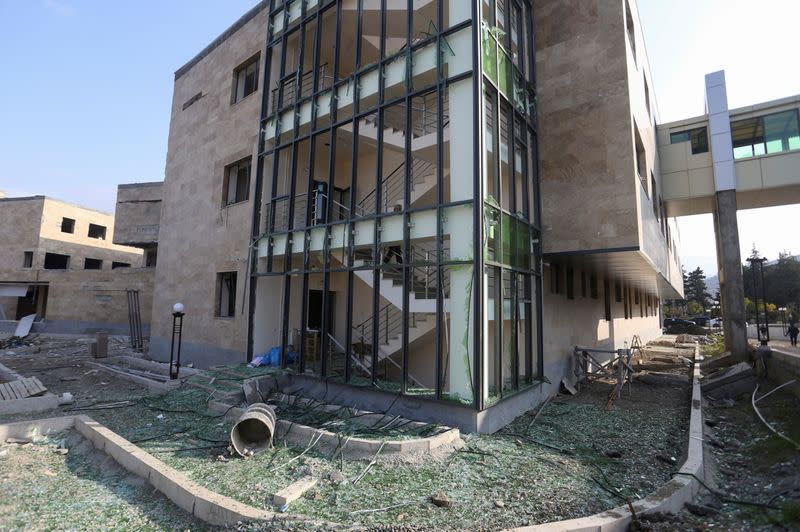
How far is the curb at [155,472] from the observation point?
487 centimetres

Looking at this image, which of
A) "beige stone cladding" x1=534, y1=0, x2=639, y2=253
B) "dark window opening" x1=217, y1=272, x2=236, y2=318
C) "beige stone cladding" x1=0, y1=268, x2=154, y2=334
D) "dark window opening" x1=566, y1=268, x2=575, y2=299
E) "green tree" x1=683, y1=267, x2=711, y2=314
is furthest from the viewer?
"green tree" x1=683, y1=267, x2=711, y2=314

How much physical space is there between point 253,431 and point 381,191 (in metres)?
6.23

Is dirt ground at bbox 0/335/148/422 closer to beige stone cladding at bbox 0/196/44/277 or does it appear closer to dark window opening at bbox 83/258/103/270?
beige stone cladding at bbox 0/196/44/277

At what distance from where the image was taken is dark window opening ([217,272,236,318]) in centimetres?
1505

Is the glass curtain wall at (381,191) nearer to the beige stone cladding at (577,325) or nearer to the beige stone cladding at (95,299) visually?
the beige stone cladding at (577,325)

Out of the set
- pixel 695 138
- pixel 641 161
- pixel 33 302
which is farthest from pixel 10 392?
pixel 33 302

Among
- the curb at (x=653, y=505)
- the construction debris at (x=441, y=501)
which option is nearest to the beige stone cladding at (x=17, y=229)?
the construction debris at (x=441, y=501)

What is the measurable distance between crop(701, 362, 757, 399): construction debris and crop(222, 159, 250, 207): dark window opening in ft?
54.4

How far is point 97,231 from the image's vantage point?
3919 centimetres

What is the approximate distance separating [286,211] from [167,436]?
773 centimetres

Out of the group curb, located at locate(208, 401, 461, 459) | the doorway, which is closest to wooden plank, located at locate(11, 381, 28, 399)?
curb, located at locate(208, 401, 461, 459)

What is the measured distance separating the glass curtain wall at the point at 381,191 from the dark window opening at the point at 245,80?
1.83m

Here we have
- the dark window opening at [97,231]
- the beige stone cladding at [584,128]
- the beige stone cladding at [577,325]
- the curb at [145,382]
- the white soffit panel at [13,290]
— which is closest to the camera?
the beige stone cladding at [584,128]

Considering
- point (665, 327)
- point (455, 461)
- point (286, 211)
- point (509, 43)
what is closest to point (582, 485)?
point (455, 461)
